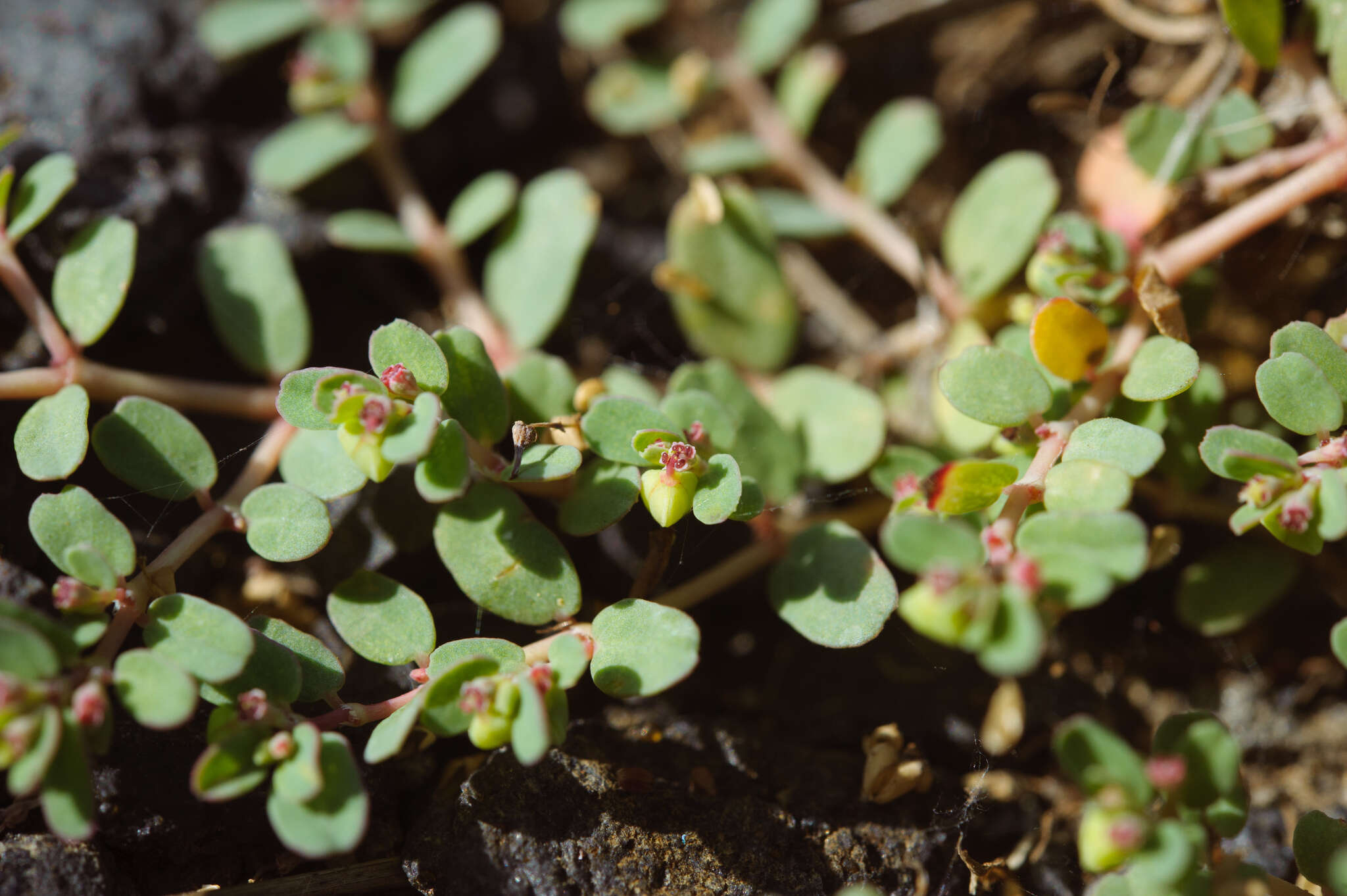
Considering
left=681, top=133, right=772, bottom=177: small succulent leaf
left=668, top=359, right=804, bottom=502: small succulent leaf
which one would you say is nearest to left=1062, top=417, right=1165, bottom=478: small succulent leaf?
left=668, top=359, right=804, bottom=502: small succulent leaf

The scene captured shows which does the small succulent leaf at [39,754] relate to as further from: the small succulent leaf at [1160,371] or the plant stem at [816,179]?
the plant stem at [816,179]

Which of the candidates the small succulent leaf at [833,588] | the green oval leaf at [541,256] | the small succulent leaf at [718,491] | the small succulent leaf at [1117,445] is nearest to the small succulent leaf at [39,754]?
the small succulent leaf at [718,491]

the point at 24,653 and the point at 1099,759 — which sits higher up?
the point at 24,653

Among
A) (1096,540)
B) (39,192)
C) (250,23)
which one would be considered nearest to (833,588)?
(1096,540)

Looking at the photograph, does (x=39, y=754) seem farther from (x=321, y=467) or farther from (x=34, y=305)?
(x=34, y=305)

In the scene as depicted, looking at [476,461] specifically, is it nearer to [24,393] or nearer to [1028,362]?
[24,393]

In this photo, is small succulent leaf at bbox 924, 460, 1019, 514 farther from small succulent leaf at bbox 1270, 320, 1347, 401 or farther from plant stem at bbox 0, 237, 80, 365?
plant stem at bbox 0, 237, 80, 365

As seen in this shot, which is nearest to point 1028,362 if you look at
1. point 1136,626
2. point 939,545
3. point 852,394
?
point 852,394
